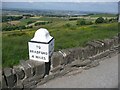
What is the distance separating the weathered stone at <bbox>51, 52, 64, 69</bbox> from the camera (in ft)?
16.4

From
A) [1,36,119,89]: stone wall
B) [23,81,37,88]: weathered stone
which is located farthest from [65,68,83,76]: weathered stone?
[23,81,37,88]: weathered stone

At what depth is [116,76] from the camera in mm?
5496

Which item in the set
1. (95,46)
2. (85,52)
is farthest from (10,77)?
(95,46)

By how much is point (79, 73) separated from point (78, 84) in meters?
0.58

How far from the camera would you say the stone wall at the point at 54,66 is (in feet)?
14.3

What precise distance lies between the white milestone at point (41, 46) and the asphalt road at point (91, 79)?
0.62 m

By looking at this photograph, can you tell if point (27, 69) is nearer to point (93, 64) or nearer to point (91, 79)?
point (91, 79)

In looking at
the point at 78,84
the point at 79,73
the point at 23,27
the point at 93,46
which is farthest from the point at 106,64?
the point at 23,27

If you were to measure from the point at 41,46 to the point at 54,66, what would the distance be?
613mm

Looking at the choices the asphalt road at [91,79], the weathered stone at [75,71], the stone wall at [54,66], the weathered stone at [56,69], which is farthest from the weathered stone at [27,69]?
the weathered stone at [75,71]

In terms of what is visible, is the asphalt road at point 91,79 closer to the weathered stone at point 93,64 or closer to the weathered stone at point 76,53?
the weathered stone at point 93,64

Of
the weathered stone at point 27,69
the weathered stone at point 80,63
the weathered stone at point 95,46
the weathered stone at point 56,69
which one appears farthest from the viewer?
the weathered stone at point 95,46

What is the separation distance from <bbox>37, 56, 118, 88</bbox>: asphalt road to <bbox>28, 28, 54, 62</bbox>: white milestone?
616 mm

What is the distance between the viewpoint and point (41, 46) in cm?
474
